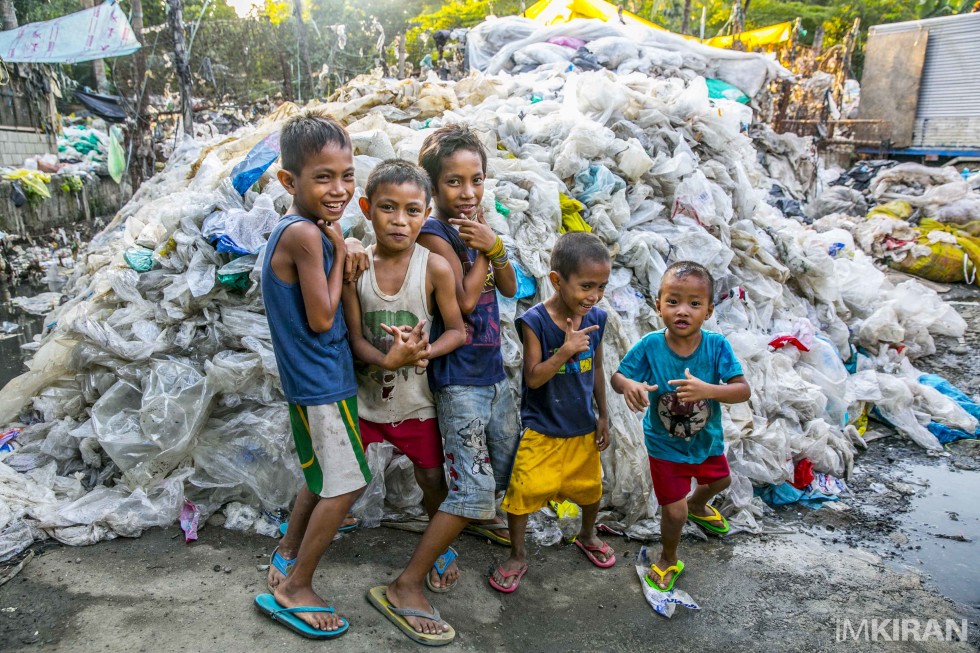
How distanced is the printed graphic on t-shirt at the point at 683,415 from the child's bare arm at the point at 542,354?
1.31 feet

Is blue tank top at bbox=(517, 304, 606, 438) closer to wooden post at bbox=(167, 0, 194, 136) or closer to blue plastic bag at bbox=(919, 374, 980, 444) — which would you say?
blue plastic bag at bbox=(919, 374, 980, 444)

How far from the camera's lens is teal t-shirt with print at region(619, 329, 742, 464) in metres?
2.30

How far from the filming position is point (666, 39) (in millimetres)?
8117

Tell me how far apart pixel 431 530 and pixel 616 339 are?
1.52 meters

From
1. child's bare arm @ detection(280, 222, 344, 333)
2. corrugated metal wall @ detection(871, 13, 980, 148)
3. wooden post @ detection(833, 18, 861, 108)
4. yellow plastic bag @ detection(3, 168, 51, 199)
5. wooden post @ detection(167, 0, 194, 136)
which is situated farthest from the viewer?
wooden post @ detection(833, 18, 861, 108)

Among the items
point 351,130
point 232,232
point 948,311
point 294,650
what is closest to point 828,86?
point 948,311

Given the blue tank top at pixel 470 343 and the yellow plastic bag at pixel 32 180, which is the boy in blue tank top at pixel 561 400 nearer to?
the blue tank top at pixel 470 343

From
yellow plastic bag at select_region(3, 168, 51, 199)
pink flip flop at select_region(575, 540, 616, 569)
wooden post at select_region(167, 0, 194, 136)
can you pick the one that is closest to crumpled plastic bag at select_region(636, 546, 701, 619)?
pink flip flop at select_region(575, 540, 616, 569)

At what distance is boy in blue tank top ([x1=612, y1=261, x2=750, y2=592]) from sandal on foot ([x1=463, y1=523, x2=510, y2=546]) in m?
0.60

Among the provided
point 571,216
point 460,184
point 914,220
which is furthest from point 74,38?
point 914,220

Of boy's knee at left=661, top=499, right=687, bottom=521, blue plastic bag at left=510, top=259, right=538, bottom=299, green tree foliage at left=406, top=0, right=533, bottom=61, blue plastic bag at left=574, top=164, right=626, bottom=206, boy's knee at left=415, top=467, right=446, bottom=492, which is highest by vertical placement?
Answer: green tree foliage at left=406, top=0, right=533, bottom=61

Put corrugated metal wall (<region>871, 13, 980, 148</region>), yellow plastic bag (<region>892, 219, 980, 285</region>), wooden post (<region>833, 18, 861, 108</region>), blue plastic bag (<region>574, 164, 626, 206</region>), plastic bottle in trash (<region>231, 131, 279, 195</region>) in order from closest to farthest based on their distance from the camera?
1. plastic bottle in trash (<region>231, 131, 279, 195</region>)
2. blue plastic bag (<region>574, 164, 626, 206</region>)
3. yellow plastic bag (<region>892, 219, 980, 285</region>)
4. corrugated metal wall (<region>871, 13, 980, 148</region>)
5. wooden post (<region>833, 18, 861, 108</region>)

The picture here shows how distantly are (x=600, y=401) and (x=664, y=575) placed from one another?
0.68 m

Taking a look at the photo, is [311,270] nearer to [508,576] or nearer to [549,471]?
[549,471]
